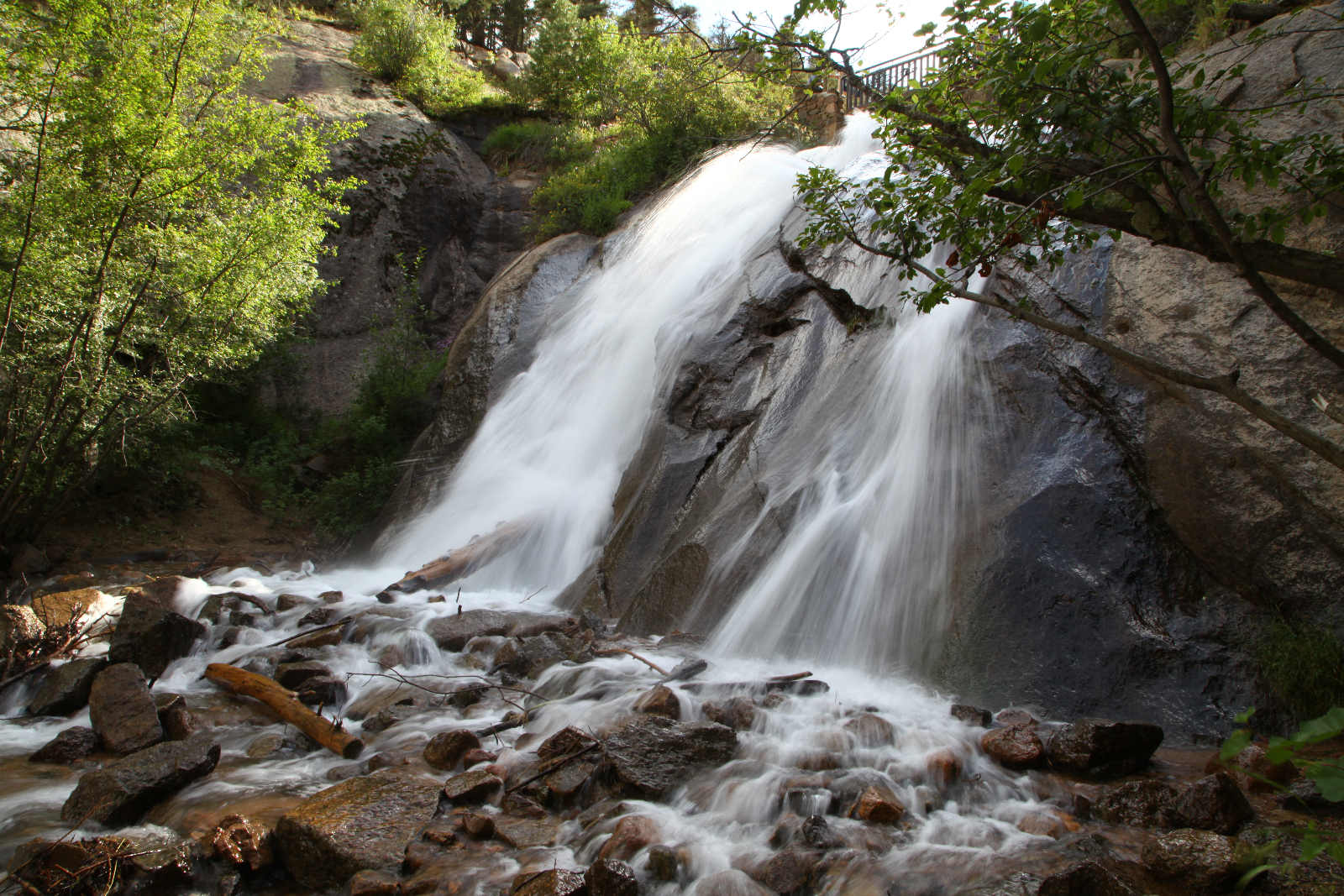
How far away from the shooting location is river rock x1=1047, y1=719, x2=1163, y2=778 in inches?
166

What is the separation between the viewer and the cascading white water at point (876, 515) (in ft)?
19.6

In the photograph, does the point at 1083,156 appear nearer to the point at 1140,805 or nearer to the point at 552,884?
the point at 1140,805

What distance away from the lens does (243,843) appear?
3625mm

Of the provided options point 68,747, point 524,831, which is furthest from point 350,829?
point 68,747

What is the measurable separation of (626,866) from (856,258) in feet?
25.9

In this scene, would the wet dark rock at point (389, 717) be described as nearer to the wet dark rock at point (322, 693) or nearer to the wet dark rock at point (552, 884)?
the wet dark rock at point (322, 693)

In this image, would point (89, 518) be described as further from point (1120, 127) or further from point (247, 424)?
point (1120, 127)

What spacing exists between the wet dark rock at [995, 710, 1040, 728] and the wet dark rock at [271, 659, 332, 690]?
4.94 m

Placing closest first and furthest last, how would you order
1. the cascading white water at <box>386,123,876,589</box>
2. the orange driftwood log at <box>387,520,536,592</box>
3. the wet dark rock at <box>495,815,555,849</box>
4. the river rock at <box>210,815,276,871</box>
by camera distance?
1. the river rock at <box>210,815,276,871</box>
2. the wet dark rock at <box>495,815,555,849</box>
3. the orange driftwood log at <box>387,520,536,592</box>
4. the cascading white water at <box>386,123,876,589</box>

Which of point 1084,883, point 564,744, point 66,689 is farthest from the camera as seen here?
point 66,689

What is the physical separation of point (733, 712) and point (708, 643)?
61.7 inches

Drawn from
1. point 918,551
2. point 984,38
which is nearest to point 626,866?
point 918,551

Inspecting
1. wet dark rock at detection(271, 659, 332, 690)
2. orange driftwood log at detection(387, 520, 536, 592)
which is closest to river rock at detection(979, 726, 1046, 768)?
wet dark rock at detection(271, 659, 332, 690)

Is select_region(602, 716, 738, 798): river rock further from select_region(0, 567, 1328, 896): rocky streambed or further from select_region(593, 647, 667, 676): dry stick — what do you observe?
select_region(593, 647, 667, 676): dry stick
